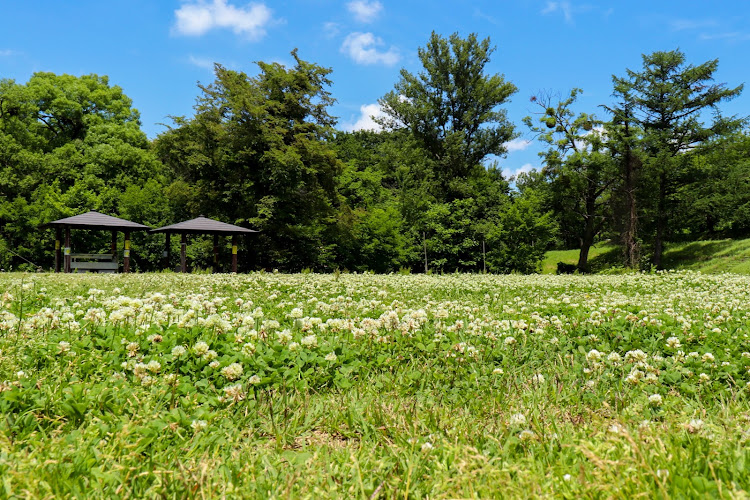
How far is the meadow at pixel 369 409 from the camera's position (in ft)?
6.65

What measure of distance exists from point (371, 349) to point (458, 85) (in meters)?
42.2

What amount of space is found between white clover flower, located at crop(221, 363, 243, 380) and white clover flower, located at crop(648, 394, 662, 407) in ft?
8.78

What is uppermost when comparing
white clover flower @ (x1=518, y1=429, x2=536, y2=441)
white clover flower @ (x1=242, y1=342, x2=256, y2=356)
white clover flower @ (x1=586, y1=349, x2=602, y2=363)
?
white clover flower @ (x1=242, y1=342, x2=256, y2=356)

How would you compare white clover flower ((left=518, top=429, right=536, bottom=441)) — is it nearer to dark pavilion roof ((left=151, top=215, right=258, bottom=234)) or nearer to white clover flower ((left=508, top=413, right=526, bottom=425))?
white clover flower ((left=508, top=413, right=526, bottom=425))

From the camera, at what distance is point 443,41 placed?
138ft

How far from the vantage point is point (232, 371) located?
123 inches

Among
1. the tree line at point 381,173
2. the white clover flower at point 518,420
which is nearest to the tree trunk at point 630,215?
the tree line at point 381,173

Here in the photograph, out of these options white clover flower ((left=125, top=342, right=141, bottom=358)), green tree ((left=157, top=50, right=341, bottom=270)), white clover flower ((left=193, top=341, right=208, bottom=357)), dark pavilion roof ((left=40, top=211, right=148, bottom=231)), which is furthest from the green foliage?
white clover flower ((left=125, top=342, right=141, bottom=358))

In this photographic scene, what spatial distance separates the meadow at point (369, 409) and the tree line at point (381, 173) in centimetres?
2558

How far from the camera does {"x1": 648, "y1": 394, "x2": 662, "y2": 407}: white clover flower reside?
289 centimetres

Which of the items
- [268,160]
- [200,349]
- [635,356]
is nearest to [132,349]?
[200,349]

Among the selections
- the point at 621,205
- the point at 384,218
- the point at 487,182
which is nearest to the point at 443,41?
the point at 487,182

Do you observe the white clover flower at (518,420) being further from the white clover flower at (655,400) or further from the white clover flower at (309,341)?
the white clover flower at (309,341)

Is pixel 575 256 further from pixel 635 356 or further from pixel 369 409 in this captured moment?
pixel 369 409
